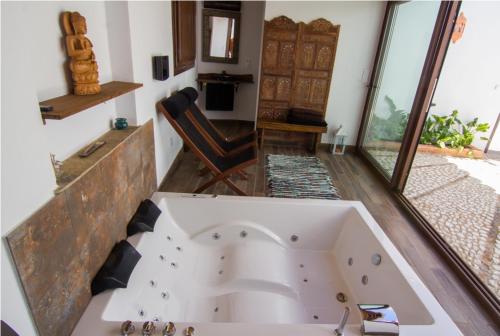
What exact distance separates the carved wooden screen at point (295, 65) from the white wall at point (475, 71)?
189 cm

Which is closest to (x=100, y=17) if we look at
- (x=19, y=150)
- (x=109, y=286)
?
(x=19, y=150)

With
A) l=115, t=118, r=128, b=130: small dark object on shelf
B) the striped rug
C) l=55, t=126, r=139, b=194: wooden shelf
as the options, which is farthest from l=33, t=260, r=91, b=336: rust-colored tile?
the striped rug

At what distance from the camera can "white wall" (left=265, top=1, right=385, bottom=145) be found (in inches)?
152

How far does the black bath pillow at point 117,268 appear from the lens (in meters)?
1.31

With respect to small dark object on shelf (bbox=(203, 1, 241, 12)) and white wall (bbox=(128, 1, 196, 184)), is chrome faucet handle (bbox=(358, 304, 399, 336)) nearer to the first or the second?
white wall (bbox=(128, 1, 196, 184))

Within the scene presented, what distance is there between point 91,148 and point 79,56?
1.39ft

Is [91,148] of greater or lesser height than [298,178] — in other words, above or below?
above

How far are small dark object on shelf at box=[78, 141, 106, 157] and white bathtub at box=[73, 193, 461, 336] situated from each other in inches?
22.3

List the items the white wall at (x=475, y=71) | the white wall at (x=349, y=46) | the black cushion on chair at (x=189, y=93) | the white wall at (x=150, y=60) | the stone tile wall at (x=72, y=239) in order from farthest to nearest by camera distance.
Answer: the white wall at (x=475, y=71) → the white wall at (x=349, y=46) → the black cushion on chair at (x=189, y=93) → the white wall at (x=150, y=60) → the stone tile wall at (x=72, y=239)

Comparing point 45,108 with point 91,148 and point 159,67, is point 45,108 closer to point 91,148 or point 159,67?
point 91,148

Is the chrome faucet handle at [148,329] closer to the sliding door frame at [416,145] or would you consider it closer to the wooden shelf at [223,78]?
the sliding door frame at [416,145]

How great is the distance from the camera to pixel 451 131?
4.67 metres

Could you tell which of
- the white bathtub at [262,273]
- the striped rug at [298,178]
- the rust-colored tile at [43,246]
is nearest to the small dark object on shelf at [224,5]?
the striped rug at [298,178]

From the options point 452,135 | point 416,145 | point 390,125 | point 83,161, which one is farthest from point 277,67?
point 83,161
